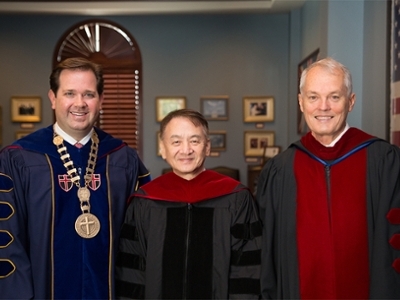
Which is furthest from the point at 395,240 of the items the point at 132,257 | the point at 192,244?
the point at 132,257

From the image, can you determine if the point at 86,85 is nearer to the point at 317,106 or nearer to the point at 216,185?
the point at 216,185

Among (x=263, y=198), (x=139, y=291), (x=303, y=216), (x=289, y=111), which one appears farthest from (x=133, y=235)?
(x=289, y=111)

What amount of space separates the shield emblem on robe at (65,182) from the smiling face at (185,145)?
56 centimetres

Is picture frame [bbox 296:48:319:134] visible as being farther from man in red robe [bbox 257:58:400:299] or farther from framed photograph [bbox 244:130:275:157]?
man in red robe [bbox 257:58:400:299]

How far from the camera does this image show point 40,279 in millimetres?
2664

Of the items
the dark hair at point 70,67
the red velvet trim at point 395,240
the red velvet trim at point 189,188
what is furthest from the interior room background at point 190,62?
the red velvet trim at point 395,240

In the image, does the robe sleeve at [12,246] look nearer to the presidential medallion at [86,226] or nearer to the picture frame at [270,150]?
the presidential medallion at [86,226]

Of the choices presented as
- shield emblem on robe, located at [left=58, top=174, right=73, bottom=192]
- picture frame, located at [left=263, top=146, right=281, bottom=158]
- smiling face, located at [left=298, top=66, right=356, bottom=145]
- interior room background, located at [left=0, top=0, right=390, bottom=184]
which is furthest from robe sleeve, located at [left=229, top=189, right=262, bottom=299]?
interior room background, located at [left=0, top=0, right=390, bottom=184]

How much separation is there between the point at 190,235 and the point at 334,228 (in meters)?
0.73

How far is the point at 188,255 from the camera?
2.66 meters

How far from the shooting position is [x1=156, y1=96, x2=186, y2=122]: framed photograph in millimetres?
8695

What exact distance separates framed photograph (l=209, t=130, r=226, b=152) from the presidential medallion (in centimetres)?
598

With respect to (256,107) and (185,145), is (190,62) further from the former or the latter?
(185,145)

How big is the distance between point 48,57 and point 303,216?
716cm
